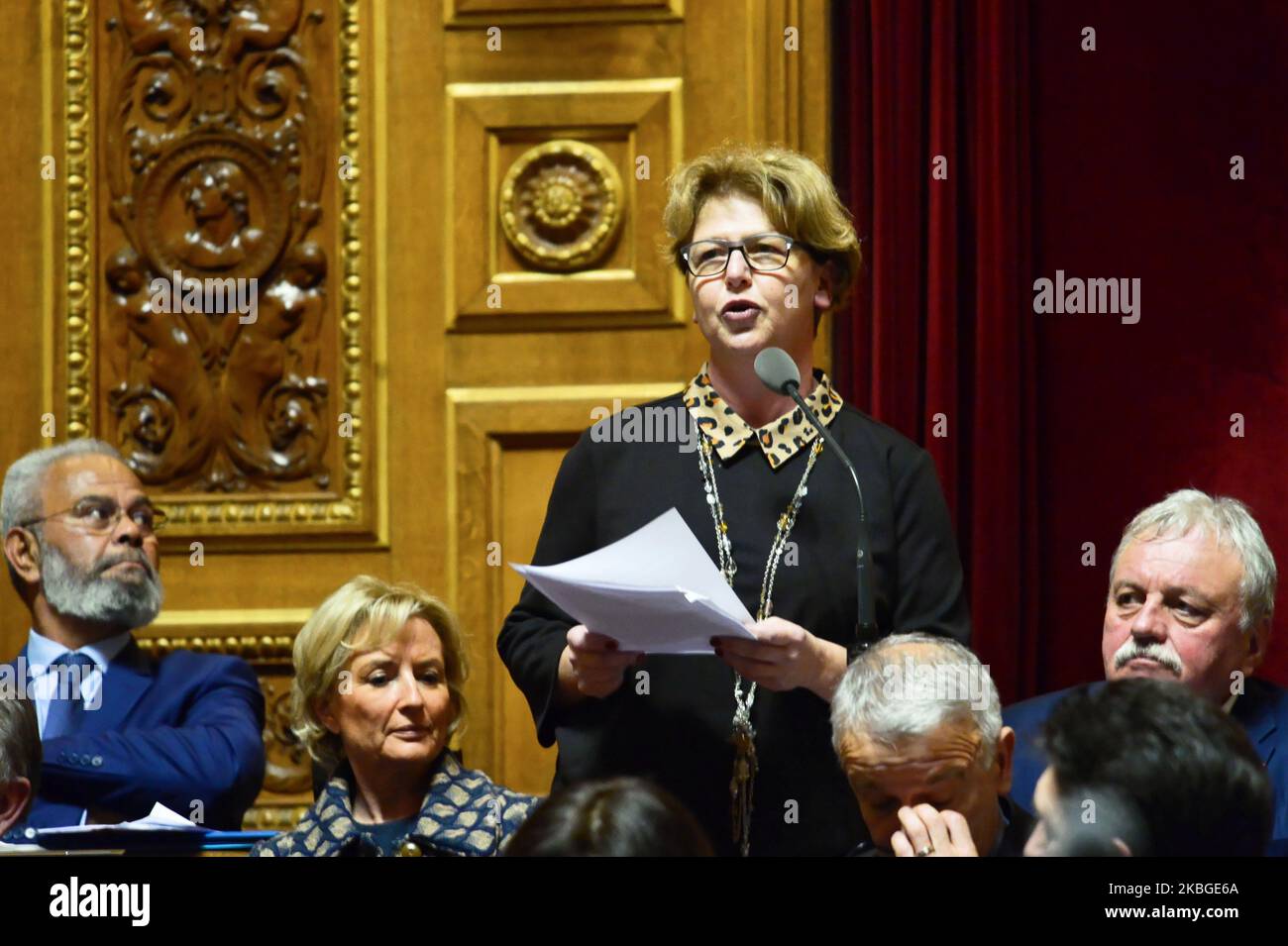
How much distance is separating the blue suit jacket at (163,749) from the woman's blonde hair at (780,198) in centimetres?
106

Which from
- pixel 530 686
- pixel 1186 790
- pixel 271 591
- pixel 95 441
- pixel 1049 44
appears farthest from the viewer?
pixel 271 591

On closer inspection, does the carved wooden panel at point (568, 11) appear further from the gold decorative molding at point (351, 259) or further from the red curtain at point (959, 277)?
the red curtain at point (959, 277)

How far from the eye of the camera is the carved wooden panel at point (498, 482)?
12.7 feet

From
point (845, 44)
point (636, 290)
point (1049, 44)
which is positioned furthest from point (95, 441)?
point (1049, 44)

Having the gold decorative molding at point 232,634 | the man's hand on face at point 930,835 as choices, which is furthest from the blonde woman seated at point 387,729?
the gold decorative molding at point 232,634

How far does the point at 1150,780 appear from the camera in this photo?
1.63m

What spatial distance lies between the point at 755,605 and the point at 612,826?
0.92m

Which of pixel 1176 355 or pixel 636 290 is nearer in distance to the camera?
pixel 1176 355

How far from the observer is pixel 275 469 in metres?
4.00

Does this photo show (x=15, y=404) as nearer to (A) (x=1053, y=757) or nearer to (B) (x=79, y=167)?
(B) (x=79, y=167)

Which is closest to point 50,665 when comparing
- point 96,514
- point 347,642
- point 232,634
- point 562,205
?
point 96,514

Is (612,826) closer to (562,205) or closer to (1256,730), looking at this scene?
(1256,730)

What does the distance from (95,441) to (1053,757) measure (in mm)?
2230
